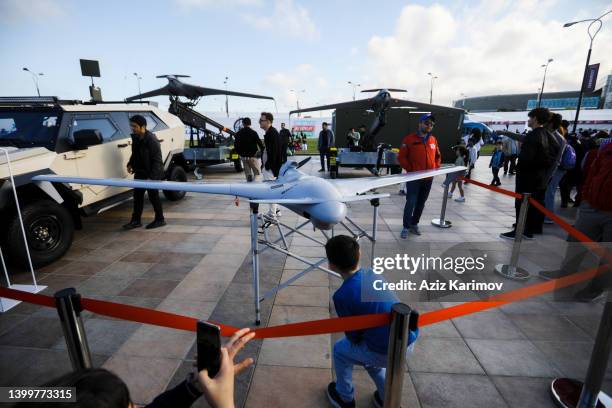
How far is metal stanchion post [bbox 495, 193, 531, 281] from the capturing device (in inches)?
154

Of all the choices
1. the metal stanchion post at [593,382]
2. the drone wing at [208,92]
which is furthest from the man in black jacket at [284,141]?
the metal stanchion post at [593,382]

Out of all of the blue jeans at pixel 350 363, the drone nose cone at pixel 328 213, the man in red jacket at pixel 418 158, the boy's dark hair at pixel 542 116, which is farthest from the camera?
the man in red jacket at pixel 418 158

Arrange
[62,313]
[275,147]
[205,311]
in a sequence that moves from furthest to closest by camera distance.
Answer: [275,147] → [205,311] → [62,313]

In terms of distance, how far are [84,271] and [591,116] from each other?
52977 mm

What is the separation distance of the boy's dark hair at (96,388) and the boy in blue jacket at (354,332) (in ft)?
4.23

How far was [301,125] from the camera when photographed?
4019cm

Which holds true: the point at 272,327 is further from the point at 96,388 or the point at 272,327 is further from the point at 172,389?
the point at 96,388

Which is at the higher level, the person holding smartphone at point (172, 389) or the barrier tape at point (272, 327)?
the person holding smartphone at point (172, 389)

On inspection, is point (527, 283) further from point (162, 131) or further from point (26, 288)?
point (162, 131)

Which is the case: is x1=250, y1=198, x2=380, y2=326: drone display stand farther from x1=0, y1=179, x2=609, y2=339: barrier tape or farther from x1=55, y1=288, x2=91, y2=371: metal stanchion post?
x1=55, y1=288, x2=91, y2=371: metal stanchion post

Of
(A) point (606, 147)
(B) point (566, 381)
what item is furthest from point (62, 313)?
(A) point (606, 147)

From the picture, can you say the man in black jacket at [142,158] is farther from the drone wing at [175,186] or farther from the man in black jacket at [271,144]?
the man in black jacket at [271,144]

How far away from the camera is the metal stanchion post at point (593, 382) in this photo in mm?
1941

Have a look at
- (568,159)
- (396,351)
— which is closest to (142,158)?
(396,351)
